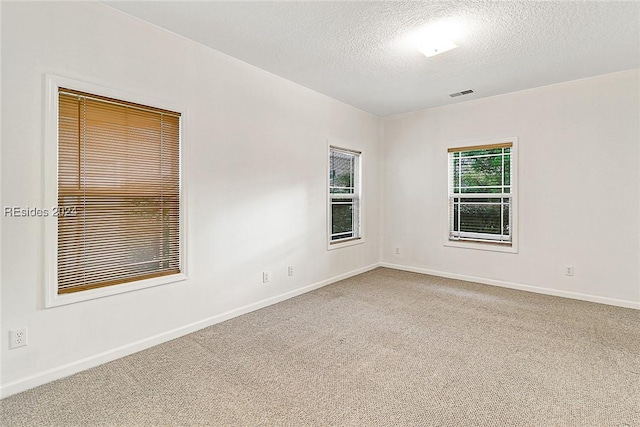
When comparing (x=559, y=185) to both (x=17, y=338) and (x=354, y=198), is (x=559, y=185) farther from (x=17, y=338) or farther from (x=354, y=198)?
(x=17, y=338)

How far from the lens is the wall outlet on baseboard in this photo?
2.00 m

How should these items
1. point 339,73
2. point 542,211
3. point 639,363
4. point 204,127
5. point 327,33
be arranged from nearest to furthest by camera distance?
1. point 639,363
2. point 327,33
3. point 204,127
4. point 339,73
5. point 542,211

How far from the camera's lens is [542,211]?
411cm

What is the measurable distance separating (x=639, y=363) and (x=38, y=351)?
4.27 meters

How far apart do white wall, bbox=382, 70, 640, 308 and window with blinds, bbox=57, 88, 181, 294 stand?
3822 millimetres

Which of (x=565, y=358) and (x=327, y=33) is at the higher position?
(x=327, y=33)

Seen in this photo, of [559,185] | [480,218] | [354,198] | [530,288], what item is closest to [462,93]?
[559,185]

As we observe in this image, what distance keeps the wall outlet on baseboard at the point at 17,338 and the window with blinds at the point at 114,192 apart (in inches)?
11.9

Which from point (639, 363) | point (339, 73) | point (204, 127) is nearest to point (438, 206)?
point (339, 73)

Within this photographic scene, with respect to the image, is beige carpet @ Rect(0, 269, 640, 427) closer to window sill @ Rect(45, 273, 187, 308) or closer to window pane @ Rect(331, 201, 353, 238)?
window sill @ Rect(45, 273, 187, 308)

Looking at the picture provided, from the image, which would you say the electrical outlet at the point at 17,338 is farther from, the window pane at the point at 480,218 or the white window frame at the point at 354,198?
the window pane at the point at 480,218

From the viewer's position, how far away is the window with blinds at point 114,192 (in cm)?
224

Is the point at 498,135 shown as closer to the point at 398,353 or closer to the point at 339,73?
the point at 339,73

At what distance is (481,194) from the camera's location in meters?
4.68
